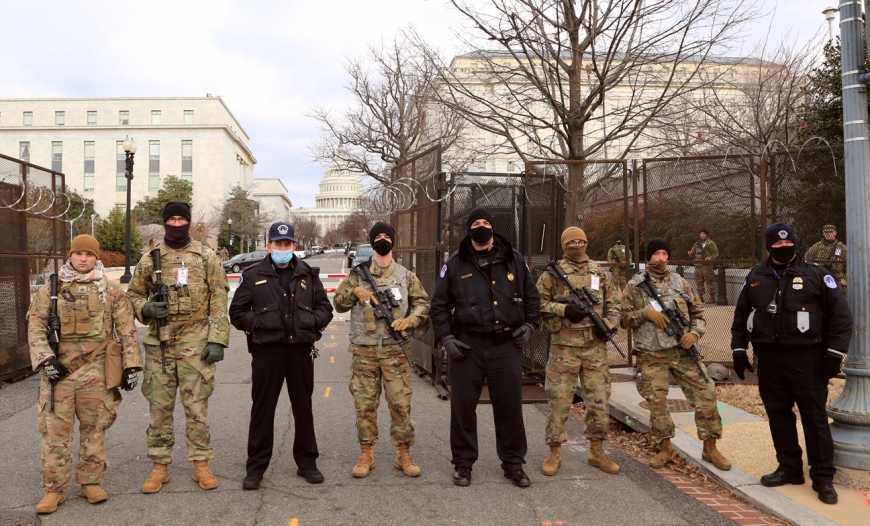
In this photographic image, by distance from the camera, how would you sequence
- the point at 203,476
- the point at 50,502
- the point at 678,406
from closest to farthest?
the point at 50,502 < the point at 203,476 < the point at 678,406

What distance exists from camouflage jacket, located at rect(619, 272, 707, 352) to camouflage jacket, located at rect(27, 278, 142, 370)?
4.04m

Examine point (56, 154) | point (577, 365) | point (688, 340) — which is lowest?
point (577, 365)

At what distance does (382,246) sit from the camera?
520 cm

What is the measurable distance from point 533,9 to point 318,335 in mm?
6749

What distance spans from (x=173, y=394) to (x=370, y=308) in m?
1.65

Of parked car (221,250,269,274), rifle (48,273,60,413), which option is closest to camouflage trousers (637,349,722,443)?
rifle (48,273,60,413)

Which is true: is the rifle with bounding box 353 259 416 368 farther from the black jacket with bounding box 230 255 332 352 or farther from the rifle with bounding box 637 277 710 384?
the rifle with bounding box 637 277 710 384

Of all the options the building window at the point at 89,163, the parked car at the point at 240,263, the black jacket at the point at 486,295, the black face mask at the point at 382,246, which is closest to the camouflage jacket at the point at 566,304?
the black jacket at the point at 486,295

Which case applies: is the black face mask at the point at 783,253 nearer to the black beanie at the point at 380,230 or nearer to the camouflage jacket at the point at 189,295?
the black beanie at the point at 380,230

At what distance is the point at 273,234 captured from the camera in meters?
4.94

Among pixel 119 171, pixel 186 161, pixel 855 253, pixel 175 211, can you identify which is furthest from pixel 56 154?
pixel 855 253

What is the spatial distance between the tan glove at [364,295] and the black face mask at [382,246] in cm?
37

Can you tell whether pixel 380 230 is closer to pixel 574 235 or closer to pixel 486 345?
pixel 486 345

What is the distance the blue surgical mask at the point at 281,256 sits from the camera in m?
4.88
